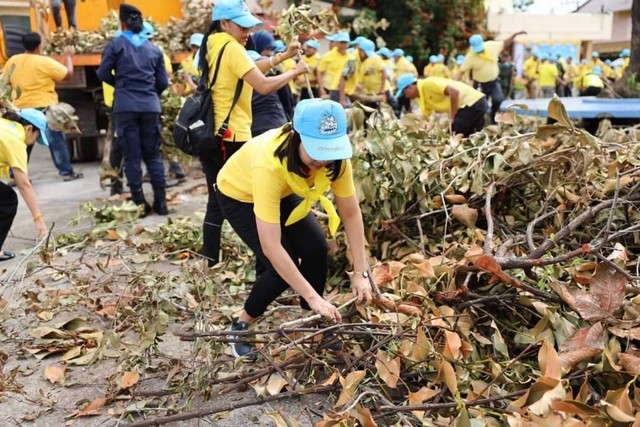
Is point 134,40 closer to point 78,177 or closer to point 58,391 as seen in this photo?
point 78,177

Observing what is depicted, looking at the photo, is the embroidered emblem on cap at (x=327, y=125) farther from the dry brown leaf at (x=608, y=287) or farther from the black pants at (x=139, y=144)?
the black pants at (x=139, y=144)

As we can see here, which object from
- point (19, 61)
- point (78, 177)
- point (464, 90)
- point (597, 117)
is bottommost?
point (78, 177)

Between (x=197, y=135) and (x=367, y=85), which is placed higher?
(x=197, y=135)

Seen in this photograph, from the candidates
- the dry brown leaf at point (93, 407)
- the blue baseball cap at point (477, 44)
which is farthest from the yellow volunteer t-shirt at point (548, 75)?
the dry brown leaf at point (93, 407)

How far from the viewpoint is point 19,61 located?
7199mm

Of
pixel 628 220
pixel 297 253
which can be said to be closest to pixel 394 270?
pixel 297 253

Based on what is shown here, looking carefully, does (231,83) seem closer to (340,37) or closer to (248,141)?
(248,141)

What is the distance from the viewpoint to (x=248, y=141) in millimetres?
3201

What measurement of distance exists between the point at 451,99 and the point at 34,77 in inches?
175

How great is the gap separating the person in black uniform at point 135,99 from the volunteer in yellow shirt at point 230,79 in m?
1.84

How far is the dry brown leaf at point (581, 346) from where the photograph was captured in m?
2.39

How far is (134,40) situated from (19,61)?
2.06 meters

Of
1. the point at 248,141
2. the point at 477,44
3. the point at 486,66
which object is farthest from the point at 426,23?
the point at 248,141

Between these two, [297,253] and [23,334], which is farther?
[23,334]
